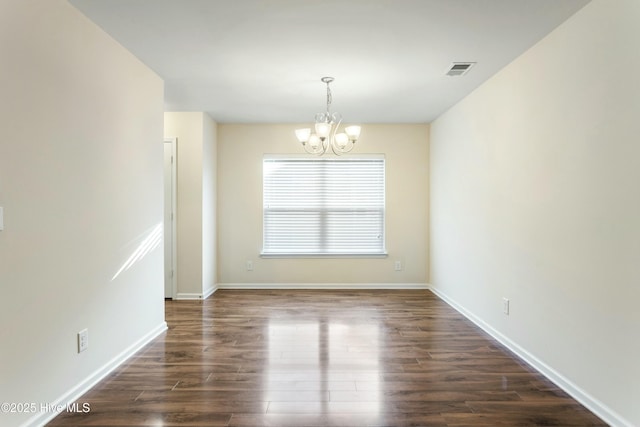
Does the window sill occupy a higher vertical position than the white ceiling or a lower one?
lower

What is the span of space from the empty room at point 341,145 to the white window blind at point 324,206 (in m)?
1.17

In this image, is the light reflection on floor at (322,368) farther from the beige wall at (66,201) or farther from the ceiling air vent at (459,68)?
the ceiling air vent at (459,68)

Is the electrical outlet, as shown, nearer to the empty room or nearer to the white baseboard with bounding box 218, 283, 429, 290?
the empty room

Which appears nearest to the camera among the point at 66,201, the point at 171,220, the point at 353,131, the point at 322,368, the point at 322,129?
the point at 66,201

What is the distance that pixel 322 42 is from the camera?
115 inches

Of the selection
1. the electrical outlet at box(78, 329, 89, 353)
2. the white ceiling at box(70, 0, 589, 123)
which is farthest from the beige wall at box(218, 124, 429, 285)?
the electrical outlet at box(78, 329, 89, 353)

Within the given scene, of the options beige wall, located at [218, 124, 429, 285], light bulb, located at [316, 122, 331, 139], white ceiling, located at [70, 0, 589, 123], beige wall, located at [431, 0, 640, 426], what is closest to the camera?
beige wall, located at [431, 0, 640, 426]

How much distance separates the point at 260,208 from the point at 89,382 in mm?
3472

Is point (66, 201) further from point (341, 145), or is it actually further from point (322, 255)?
point (322, 255)

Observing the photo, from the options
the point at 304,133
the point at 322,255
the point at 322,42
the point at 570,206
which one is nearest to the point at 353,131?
the point at 304,133

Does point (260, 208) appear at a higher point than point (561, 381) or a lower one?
higher

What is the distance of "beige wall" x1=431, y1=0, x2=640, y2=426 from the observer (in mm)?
2037

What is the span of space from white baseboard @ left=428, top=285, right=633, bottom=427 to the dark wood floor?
55 mm

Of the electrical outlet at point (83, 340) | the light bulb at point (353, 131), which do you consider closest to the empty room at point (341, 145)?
the electrical outlet at point (83, 340)
